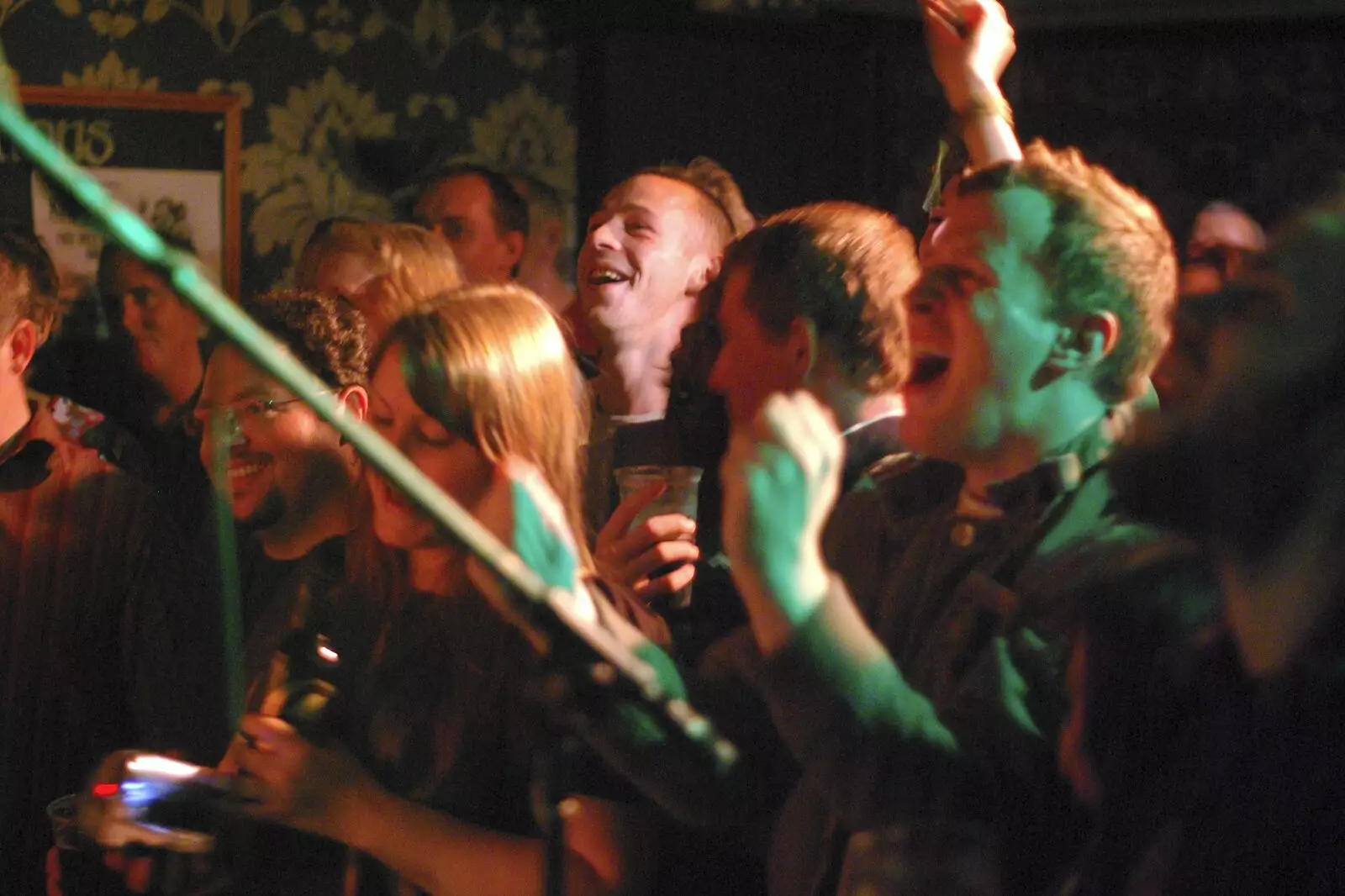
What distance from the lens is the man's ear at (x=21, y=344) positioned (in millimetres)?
2482

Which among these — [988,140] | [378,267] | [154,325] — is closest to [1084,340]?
[988,140]

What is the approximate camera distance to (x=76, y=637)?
7.64 ft

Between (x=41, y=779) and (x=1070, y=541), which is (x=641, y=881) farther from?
(x=41, y=779)

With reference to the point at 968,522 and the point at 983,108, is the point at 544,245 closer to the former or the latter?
the point at 983,108

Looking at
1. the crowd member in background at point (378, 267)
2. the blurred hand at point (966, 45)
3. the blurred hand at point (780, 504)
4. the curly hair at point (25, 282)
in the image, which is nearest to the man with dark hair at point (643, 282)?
the crowd member in background at point (378, 267)

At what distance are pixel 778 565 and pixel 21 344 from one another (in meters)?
1.87

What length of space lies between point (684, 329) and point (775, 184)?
1893 millimetres

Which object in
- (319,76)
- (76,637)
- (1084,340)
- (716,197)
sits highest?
(319,76)

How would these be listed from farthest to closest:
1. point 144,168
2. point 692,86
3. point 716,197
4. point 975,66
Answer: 1. point 692,86
2. point 144,168
3. point 716,197
4. point 975,66

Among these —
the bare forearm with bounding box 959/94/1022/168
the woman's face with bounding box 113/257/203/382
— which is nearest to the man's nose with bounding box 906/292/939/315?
the bare forearm with bounding box 959/94/1022/168

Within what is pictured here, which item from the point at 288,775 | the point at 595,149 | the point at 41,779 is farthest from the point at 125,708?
the point at 595,149

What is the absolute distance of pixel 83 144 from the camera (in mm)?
3545

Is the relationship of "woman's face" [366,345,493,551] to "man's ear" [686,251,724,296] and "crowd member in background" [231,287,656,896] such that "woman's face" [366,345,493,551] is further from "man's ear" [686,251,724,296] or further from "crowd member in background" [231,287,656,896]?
"man's ear" [686,251,724,296]

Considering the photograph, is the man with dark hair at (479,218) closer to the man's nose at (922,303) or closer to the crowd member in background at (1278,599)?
the man's nose at (922,303)
